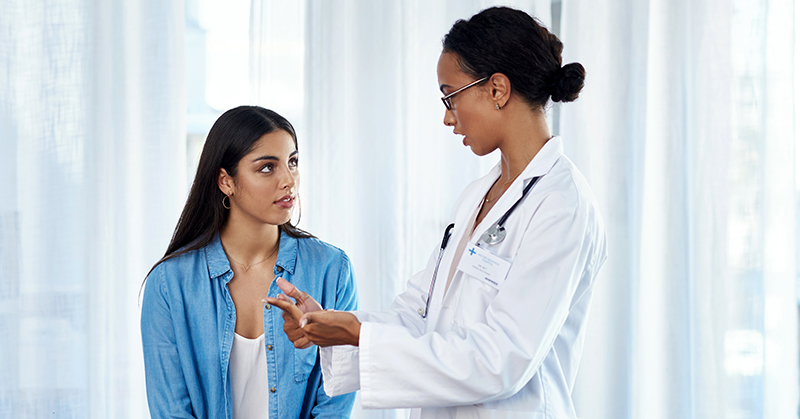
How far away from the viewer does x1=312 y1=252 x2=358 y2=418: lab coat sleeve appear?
155 cm

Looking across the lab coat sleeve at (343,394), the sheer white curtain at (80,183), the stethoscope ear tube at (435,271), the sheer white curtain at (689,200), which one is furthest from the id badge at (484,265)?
the sheer white curtain at (80,183)

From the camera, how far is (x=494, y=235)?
115 cm

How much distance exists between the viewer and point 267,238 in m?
1.66

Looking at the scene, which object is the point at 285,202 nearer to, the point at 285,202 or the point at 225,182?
the point at 285,202

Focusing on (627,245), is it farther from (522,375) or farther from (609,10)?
(522,375)

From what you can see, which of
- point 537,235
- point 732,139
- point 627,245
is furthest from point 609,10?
point 537,235

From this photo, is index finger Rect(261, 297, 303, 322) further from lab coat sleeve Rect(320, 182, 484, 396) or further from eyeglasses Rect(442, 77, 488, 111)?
eyeglasses Rect(442, 77, 488, 111)

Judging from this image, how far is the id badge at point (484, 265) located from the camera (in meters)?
1.09

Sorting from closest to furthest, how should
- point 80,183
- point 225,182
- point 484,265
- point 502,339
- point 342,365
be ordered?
point 502,339 < point 484,265 < point 342,365 < point 225,182 < point 80,183

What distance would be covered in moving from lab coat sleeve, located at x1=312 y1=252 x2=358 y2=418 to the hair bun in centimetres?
80

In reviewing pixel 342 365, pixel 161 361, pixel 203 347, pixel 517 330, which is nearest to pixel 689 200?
pixel 517 330

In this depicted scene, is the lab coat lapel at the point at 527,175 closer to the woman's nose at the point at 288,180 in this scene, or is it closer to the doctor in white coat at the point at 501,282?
the doctor in white coat at the point at 501,282

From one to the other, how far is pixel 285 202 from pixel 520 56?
768 mm

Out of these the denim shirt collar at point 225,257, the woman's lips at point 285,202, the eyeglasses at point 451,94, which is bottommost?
the denim shirt collar at point 225,257
